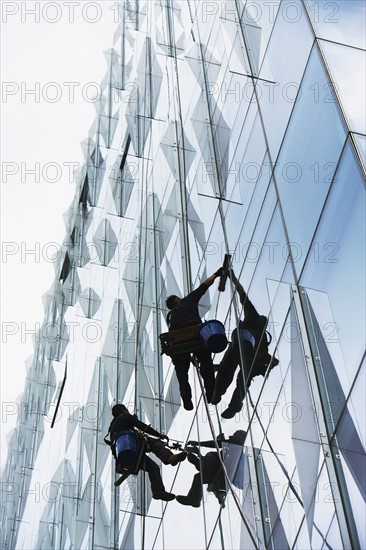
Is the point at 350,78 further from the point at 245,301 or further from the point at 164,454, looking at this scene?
the point at 164,454

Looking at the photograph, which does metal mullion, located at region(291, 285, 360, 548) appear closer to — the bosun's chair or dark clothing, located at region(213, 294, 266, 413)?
dark clothing, located at region(213, 294, 266, 413)

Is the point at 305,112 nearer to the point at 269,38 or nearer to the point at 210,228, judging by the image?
the point at 269,38

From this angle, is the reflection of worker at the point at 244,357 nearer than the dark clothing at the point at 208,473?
Yes

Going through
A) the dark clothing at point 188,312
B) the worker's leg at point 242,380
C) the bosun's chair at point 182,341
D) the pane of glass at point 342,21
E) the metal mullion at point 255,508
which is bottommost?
the metal mullion at point 255,508

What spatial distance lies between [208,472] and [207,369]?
5.11 feet

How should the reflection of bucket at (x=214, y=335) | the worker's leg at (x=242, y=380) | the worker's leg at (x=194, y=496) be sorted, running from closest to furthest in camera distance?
the reflection of bucket at (x=214, y=335), the worker's leg at (x=242, y=380), the worker's leg at (x=194, y=496)

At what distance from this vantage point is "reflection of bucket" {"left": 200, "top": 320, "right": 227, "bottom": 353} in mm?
10461

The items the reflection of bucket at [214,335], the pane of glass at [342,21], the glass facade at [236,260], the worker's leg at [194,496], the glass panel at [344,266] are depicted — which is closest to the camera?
the glass panel at [344,266]

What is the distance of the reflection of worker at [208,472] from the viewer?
11575 mm

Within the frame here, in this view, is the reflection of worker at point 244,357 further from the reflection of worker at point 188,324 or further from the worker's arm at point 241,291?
the reflection of worker at point 188,324

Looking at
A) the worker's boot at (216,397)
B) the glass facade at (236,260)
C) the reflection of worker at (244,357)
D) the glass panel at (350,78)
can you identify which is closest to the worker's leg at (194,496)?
the glass facade at (236,260)

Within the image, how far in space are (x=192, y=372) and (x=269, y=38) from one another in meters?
5.35

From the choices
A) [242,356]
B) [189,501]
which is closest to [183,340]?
[242,356]

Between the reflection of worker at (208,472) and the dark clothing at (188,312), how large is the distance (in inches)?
60.9
